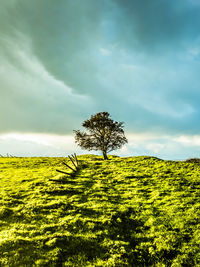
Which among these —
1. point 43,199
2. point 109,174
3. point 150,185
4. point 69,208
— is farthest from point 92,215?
point 109,174

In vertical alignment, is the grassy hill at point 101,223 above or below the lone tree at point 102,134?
below

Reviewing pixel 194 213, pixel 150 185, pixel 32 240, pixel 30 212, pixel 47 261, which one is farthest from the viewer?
pixel 150 185

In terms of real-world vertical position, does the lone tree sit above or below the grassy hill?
above

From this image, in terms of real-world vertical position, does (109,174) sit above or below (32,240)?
above

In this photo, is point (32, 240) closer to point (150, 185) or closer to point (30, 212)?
point (30, 212)

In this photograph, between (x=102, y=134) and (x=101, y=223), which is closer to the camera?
(x=101, y=223)

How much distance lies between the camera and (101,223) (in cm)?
1803

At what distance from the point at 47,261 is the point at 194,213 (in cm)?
1532

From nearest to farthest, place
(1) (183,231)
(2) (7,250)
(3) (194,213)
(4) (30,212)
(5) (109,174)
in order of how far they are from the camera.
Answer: (2) (7,250) < (1) (183,231) < (3) (194,213) < (4) (30,212) < (5) (109,174)

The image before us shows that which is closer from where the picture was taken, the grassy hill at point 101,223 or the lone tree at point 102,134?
the grassy hill at point 101,223

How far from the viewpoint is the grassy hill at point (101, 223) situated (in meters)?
13.3

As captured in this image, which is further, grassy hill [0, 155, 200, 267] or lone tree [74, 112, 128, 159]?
lone tree [74, 112, 128, 159]

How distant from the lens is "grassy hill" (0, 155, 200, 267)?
13344 millimetres

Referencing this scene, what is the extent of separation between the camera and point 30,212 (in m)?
20.8
